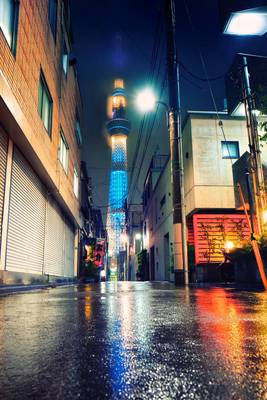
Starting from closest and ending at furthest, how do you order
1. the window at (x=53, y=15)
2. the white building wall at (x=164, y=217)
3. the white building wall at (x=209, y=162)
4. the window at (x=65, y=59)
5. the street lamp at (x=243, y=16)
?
the street lamp at (x=243, y=16), the window at (x=53, y=15), the window at (x=65, y=59), the white building wall at (x=209, y=162), the white building wall at (x=164, y=217)

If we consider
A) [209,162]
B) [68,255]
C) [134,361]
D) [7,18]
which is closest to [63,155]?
[68,255]

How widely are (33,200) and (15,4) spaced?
18.1ft

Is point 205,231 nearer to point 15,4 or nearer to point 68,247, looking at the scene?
point 68,247

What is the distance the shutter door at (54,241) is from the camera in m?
13.4

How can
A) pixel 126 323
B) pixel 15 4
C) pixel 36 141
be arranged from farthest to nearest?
pixel 36 141 < pixel 15 4 < pixel 126 323

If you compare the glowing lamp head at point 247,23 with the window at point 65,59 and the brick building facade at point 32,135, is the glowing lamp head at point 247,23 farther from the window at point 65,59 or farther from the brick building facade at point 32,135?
the window at point 65,59

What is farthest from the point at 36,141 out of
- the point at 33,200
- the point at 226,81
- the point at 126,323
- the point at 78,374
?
the point at 226,81

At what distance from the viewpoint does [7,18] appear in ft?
25.7

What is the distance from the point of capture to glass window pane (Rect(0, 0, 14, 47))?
7.50 meters

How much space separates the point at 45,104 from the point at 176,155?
5.11 meters

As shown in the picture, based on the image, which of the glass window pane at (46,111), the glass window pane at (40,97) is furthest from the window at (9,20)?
the glass window pane at (46,111)

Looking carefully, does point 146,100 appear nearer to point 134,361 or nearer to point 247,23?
point 247,23

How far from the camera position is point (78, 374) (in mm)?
1123

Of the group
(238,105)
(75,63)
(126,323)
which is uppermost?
(75,63)
